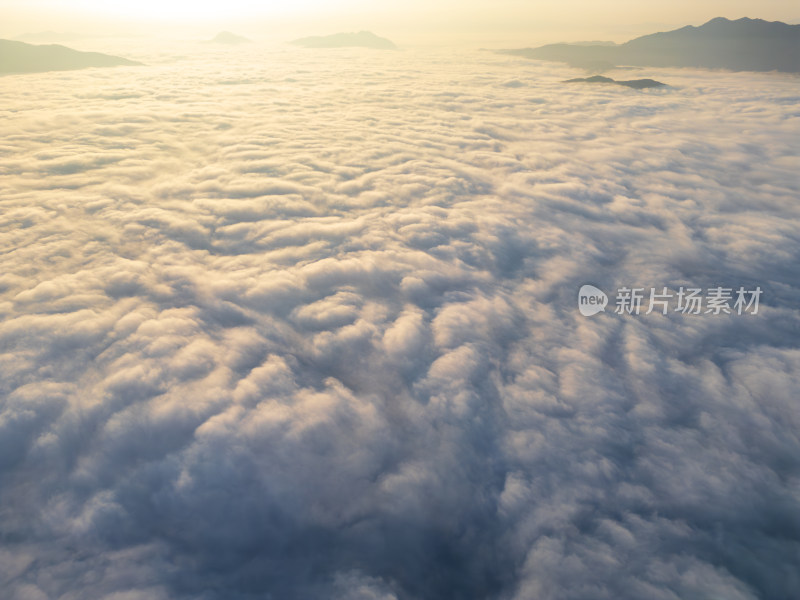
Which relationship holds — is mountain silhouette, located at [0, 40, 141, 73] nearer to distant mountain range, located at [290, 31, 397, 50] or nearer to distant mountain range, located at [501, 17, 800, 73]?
distant mountain range, located at [501, 17, 800, 73]

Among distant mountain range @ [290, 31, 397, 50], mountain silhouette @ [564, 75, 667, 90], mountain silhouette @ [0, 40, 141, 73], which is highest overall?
distant mountain range @ [290, 31, 397, 50]

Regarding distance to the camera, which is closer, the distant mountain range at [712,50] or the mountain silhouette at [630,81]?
the mountain silhouette at [630,81]

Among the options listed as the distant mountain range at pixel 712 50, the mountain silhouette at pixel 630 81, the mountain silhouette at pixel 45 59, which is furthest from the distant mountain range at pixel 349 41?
the mountain silhouette at pixel 630 81

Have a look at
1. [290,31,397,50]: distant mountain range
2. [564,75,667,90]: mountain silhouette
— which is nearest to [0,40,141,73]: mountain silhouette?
[564,75,667,90]: mountain silhouette

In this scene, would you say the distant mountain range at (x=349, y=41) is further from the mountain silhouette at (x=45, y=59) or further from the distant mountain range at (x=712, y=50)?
the mountain silhouette at (x=45, y=59)

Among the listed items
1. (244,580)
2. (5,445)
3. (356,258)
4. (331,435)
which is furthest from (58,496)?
(356,258)

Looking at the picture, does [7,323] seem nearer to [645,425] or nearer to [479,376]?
[479,376]
